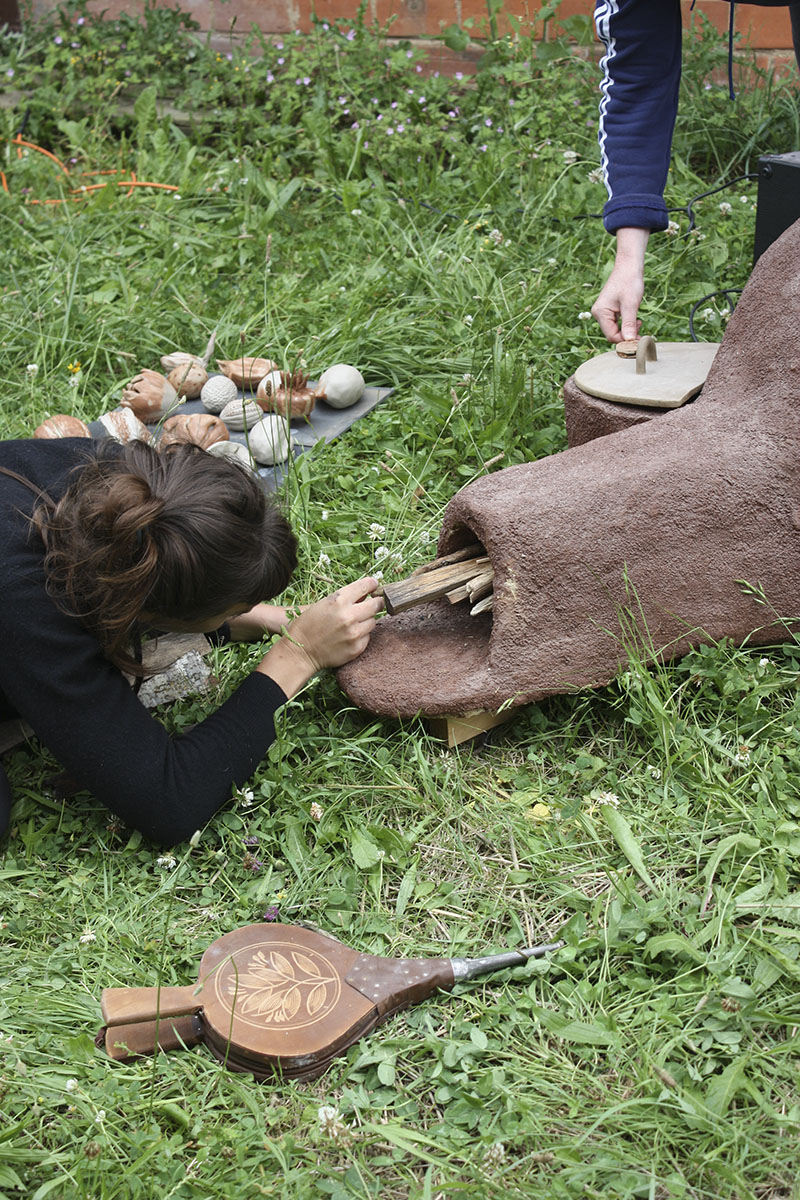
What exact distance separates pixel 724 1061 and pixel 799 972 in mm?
167

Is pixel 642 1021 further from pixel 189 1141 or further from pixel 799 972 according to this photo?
pixel 189 1141

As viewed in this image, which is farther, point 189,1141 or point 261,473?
point 261,473

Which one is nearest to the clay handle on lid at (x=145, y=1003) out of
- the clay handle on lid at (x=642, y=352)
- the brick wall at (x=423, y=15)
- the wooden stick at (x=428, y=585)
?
the wooden stick at (x=428, y=585)

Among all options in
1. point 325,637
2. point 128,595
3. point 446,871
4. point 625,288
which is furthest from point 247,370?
point 446,871

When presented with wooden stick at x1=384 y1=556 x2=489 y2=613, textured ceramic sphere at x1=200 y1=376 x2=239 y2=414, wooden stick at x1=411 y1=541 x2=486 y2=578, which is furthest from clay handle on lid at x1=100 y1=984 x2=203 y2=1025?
textured ceramic sphere at x1=200 y1=376 x2=239 y2=414

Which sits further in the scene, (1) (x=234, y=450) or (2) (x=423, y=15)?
(2) (x=423, y=15)

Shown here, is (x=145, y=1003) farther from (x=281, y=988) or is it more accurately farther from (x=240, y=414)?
(x=240, y=414)

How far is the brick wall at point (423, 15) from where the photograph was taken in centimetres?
418

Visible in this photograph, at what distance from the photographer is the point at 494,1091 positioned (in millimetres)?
1483

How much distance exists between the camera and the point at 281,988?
161 centimetres

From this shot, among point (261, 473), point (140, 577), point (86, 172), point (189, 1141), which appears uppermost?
point (86, 172)

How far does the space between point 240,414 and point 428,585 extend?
1.23m

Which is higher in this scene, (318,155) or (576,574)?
(318,155)

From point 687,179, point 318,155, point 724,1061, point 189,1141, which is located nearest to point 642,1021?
point 724,1061
